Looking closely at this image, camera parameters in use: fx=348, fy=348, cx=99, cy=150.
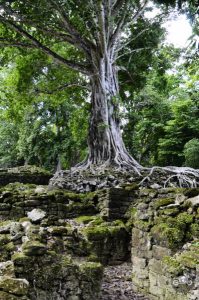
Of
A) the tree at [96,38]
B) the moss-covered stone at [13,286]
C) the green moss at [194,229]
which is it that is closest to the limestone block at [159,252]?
the green moss at [194,229]

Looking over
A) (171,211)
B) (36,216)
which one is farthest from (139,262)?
(36,216)

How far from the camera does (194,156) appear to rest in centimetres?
1273

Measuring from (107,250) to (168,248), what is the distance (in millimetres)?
1885

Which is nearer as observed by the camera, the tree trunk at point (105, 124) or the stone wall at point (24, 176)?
the tree trunk at point (105, 124)

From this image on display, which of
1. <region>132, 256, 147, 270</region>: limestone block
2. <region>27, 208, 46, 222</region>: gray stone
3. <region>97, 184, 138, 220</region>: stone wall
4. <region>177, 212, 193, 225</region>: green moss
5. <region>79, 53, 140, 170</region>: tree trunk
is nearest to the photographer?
<region>177, 212, 193, 225</region>: green moss

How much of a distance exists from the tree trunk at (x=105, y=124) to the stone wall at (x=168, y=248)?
569 cm

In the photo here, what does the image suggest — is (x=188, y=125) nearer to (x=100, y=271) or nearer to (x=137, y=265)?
(x=137, y=265)

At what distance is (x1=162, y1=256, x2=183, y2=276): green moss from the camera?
12.0 feet

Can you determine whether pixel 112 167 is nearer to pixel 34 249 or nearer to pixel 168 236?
pixel 168 236

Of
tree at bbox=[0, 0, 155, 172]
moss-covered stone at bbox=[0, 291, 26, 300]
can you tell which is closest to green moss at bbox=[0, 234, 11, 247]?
moss-covered stone at bbox=[0, 291, 26, 300]

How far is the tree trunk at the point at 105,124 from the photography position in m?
11.1

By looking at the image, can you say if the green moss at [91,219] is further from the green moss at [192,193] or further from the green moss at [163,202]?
the green moss at [192,193]

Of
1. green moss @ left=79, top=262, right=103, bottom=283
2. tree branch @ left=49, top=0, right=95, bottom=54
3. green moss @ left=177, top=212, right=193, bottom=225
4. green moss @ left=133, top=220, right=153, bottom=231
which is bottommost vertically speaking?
green moss @ left=79, top=262, right=103, bottom=283

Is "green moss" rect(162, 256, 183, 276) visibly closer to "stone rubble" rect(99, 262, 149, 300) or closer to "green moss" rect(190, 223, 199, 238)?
"green moss" rect(190, 223, 199, 238)
